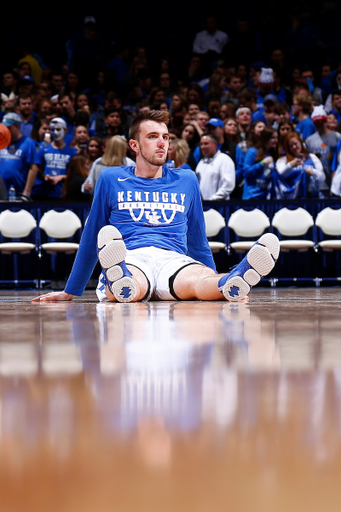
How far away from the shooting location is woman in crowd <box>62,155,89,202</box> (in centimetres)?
668

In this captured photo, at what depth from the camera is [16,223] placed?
671 cm

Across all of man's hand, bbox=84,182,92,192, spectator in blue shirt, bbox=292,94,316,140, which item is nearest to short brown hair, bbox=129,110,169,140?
man's hand, bbox=84,182,92,192

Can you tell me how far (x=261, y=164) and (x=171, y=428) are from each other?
20.5 ft

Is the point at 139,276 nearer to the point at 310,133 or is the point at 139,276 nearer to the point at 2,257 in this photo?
the point at 2,257

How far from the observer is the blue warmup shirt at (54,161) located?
7.00m

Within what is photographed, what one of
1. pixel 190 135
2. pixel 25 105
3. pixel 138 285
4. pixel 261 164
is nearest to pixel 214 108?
pixel 190 135

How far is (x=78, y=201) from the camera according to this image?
6668 mm

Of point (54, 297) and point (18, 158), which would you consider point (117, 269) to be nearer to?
point (54, 297)

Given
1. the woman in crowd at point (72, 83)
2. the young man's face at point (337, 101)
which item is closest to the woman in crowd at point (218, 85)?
the young man's face at point (337, 101)

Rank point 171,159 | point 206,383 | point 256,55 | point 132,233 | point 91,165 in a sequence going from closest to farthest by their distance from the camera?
point 206,383 → point 132,233 → point 171,159 → point 91,165 → point 256,55

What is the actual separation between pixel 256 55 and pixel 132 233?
349 inches

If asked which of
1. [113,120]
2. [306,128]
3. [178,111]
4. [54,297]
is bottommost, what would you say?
[54,297]

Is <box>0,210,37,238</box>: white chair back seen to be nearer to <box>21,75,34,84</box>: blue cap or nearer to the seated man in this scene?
<box>21,75,34,84</box>: blue cap

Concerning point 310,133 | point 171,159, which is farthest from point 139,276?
point 310,133
